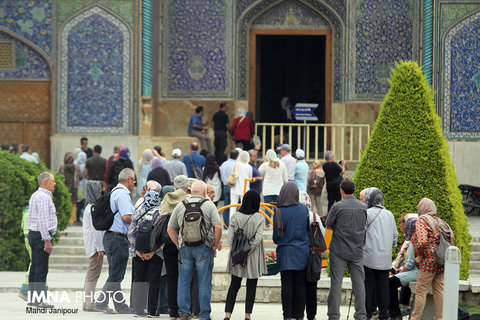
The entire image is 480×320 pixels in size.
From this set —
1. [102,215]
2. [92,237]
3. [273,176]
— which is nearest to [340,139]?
[273,176]

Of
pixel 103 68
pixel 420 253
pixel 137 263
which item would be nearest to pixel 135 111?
pixel 103 68

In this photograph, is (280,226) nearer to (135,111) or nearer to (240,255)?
(240,255)

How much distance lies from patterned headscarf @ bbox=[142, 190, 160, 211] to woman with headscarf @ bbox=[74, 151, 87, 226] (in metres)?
7.11

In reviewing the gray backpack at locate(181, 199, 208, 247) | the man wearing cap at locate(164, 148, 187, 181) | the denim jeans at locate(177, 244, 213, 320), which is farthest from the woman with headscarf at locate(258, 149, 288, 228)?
the gray backpack at locate(181, 199, 208, 247)

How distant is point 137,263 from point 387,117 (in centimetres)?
381

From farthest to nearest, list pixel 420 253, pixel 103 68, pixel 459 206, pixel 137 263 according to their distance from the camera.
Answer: pixel 103 68 → pixel 459 206 → pixel 137 263 → pixel 420 253

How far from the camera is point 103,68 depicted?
1962 centimetres

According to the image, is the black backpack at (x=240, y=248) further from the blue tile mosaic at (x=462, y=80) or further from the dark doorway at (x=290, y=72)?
the dark doorway at (x=290, y=72)

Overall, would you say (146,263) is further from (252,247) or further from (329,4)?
(329,4)

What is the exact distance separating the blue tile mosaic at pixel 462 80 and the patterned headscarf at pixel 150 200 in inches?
434

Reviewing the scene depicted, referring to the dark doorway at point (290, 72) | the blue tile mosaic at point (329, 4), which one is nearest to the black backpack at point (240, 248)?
the blue tile mosaic at point (329, 4)

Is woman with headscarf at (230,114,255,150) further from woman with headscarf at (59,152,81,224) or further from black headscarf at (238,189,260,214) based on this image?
black headscarf at (238,189,260,214)

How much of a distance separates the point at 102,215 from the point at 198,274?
1268mm

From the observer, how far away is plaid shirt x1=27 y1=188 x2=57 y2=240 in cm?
1048
